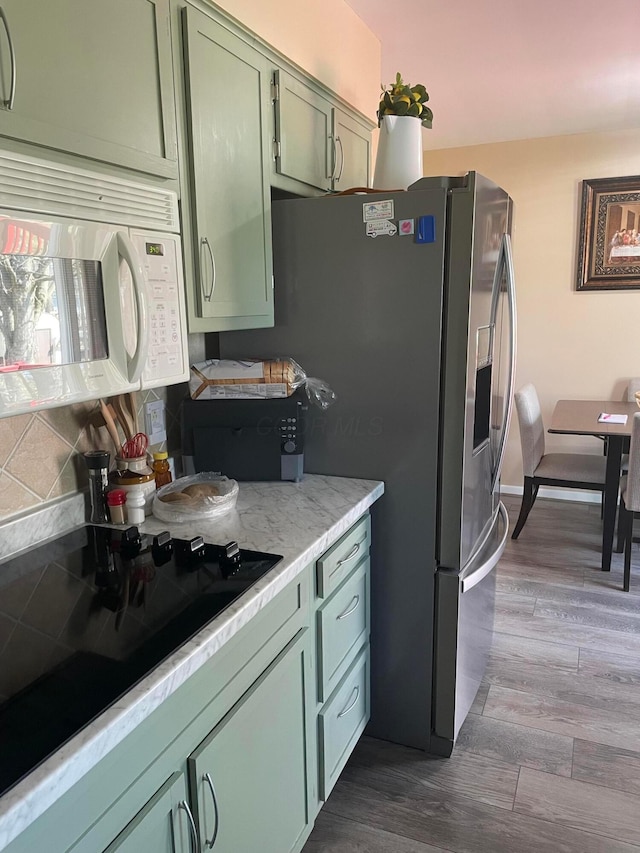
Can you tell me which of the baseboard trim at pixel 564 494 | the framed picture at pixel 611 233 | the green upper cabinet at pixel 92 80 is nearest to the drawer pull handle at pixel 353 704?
the green upper cabinet at pixel 92 80

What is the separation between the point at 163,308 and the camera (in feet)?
4.75

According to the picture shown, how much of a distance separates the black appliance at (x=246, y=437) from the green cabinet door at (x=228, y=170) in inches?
10.7

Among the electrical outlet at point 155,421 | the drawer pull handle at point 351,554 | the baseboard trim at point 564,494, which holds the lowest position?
the baseboard trim at point 564,494

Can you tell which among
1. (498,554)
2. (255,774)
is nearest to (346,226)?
(498,554)

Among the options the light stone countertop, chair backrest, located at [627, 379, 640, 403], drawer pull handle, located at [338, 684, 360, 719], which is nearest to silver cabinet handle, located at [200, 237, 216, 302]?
the light stone countertop

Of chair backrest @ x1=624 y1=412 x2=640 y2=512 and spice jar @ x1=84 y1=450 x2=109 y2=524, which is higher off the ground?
spice jar @ x1=84 y1=450 x2=109 y2=524

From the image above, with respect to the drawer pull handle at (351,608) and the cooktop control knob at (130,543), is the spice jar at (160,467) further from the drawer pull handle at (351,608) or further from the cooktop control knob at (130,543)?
the drawer pull handle at (351,608)

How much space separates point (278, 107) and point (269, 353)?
2.45 ft

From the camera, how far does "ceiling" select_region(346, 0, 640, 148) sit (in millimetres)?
2428

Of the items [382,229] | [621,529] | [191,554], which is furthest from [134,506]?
[621,529]

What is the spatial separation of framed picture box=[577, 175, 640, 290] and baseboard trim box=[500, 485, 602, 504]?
1.50m

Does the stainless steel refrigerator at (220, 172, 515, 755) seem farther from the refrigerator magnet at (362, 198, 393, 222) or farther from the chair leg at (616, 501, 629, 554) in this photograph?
the chair leg at (616, 501, 629, 554)

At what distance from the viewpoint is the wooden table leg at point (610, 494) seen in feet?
11.4

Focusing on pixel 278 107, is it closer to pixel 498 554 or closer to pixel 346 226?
pixel 346 226
